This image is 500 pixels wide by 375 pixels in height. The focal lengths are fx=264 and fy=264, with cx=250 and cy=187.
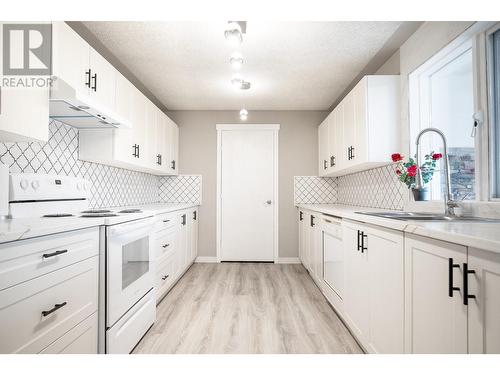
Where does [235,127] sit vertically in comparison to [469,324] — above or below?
above

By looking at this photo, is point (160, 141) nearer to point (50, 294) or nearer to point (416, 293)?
point (50, 294)

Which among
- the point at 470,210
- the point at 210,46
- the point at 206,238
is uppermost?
the point at 210,46

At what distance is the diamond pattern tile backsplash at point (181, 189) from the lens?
4.36m

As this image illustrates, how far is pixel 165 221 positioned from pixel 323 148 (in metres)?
2.53

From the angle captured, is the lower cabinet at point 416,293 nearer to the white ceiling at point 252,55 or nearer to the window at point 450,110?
the window at point 450,110

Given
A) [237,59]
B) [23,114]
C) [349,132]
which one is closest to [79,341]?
[23,114]

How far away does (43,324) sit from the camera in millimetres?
1096

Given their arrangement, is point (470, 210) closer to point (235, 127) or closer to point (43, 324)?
point (43, 324)

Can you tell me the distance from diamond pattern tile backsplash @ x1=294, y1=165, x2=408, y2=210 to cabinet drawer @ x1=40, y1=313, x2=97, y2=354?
2.57 metres

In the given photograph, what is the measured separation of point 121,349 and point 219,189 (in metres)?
2.89

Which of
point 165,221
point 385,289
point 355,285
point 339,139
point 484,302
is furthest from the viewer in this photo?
point 339,139

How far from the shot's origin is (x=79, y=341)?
4.31 feet

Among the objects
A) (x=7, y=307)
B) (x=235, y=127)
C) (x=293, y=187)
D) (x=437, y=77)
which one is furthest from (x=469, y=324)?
(x=235, y=127)
